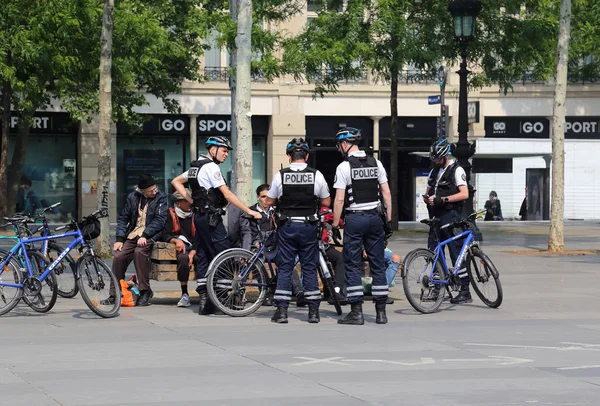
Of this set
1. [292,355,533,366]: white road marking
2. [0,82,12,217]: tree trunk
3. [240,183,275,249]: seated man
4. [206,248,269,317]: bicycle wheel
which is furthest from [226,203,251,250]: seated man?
[0,82,12,217]: tree trunk

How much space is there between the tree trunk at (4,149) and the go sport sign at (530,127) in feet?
61.0

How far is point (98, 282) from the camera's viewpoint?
40.4 ft

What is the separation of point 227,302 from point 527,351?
3.62 m

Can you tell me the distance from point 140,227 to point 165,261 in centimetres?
49

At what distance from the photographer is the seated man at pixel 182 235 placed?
13.6 meters

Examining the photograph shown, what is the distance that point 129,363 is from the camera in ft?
30.2

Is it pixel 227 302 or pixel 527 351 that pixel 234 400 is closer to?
pixel 527 351

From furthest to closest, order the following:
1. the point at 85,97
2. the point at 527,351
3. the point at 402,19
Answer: the point at 85,97 < the point at 402,19 < the point at 527,351

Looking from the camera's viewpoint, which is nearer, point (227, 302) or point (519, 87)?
point (227, 302)

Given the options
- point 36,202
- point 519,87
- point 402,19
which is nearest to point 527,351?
point 402,19

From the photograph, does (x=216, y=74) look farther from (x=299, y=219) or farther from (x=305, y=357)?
(x=305, y=357)

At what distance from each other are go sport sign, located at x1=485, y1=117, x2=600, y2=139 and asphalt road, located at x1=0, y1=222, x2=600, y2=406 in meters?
30.1

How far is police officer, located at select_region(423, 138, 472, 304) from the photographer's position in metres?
13.5

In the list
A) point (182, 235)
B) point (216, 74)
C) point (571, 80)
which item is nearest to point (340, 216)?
point (182, 235)
